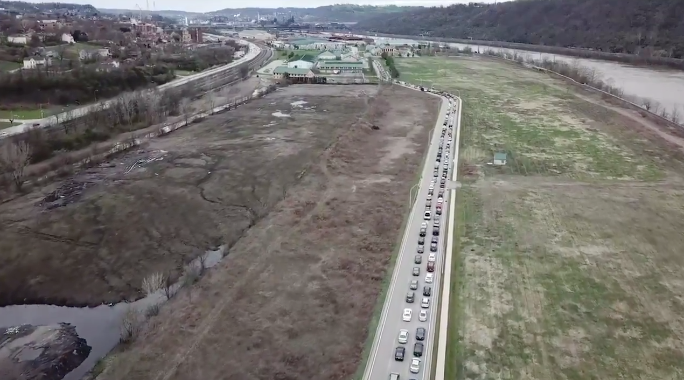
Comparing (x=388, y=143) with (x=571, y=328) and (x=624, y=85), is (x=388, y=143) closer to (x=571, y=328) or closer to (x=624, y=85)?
(x=571, y=328)

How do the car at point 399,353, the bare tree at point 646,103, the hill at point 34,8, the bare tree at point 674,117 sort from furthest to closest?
the hill at point 34,8, the bare tree at point 646,103, the bare tree at point 674,117, the car at point 399,353

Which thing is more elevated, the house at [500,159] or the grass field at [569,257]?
the house at [500,159]

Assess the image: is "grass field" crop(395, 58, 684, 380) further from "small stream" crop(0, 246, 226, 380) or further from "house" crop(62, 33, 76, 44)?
"house" crop(62, 33, 76, 44)

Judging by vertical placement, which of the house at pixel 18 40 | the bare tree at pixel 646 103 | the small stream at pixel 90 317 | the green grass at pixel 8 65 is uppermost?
the house at pixel 18 40

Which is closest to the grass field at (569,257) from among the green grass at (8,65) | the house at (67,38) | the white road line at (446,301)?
the white road line at (446,301)

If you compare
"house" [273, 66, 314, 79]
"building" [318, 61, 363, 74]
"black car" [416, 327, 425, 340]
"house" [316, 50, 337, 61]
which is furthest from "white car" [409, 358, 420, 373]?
"house" [316, 50, 337, 61]

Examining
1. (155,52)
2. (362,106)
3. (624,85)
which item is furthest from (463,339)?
(155,52)

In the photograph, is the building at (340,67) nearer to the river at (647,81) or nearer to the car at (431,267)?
the river at (647,81)
